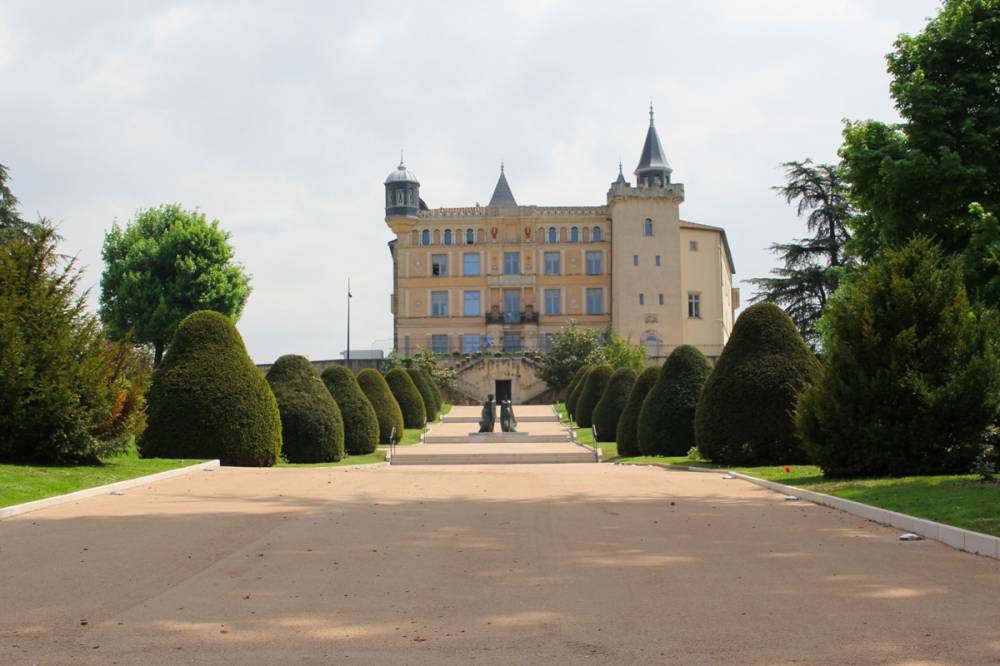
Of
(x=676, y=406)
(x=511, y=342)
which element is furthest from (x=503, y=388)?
(x=676, y=406)

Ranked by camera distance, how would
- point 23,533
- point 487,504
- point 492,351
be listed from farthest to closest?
1. point 492,351
2. point 487,504
3. point 23,533

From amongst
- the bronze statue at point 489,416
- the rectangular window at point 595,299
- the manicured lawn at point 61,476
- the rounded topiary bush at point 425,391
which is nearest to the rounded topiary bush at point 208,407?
the manicured lawn at point 61,476

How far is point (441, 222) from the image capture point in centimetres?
7912

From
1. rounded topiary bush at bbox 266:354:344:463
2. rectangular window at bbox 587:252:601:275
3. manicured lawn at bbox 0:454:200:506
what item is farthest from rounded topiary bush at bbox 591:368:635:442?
rectangular window at bbox 587:252:601:275

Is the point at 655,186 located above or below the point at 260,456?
above

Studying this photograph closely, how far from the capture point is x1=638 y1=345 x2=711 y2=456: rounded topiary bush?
23438mm

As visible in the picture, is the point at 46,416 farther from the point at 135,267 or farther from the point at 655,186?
the point at 655,186

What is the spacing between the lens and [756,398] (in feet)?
63.5

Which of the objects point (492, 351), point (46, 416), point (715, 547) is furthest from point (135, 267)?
point (715, 547)

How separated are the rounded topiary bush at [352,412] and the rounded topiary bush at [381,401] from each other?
13.3 ft

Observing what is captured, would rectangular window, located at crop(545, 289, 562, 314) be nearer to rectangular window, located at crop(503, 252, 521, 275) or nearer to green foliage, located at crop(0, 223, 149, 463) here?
rectangular window, located at crop(503, 252, 521, 275)

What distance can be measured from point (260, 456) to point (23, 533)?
10.5m

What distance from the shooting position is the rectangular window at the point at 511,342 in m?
77.2

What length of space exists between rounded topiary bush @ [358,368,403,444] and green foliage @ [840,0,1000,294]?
16.1 metres
